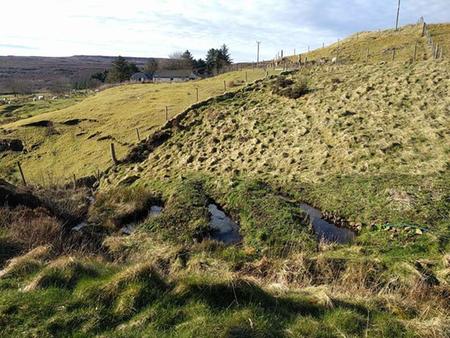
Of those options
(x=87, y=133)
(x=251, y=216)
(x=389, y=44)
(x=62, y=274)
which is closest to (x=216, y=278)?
(x=62, y=274)

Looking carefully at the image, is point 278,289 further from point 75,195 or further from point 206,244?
point 75,195

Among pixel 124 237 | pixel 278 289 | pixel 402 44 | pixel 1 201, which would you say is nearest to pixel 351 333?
pixel 278 289

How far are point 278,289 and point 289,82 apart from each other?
33441 millimetres

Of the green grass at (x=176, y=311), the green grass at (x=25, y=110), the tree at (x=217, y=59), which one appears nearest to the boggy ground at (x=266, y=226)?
the green grass at (x=176, y=311)

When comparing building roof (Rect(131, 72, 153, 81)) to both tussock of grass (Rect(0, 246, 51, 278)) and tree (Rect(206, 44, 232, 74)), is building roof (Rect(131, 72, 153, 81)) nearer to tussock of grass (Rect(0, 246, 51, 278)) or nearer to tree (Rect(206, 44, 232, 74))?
tree (Rect(206, 44, 232, 74))

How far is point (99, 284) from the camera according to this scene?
7938 millimetres

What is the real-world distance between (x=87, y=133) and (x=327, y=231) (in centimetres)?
3496

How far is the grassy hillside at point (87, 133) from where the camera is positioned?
36.4 meters

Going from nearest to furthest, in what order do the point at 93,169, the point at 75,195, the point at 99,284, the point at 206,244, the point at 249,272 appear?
the point at 99,284 → the point at 249,272 → the point at 206,244 → the point at 75,195 → the point at 93,169

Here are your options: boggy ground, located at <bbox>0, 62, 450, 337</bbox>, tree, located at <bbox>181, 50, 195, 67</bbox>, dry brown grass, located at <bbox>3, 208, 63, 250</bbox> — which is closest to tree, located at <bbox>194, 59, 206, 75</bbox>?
tree, located at <bbox>181, 50, 195, 67</bbox>

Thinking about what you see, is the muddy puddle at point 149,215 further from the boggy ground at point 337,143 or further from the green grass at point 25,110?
the green grass at point 25,110

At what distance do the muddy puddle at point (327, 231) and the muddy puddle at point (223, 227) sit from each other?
364cm

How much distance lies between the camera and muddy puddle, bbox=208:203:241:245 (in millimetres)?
18381

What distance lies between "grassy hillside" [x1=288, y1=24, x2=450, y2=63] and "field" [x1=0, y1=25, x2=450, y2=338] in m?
23.7
